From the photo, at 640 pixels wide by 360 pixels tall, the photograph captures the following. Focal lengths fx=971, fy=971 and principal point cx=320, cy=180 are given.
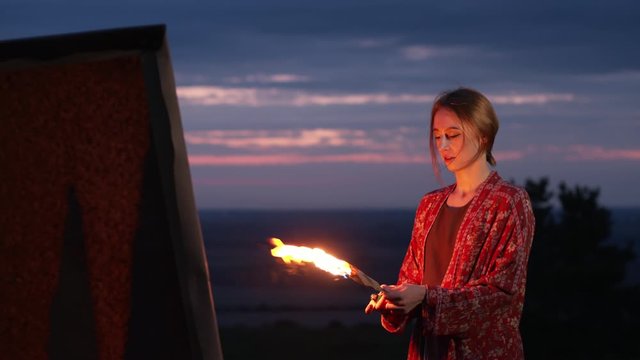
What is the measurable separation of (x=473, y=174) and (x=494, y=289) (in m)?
0.52

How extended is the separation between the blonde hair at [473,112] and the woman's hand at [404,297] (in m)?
0.58

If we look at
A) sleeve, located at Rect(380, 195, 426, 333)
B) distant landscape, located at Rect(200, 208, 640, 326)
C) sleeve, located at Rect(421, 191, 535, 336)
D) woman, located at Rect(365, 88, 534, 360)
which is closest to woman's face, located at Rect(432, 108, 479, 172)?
woman, located at Rect(365, 88, 534, 360)

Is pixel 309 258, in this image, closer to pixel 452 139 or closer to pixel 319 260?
pixel 319 260

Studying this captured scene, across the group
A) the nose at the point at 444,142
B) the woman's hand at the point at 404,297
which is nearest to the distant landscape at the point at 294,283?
the woman's hand at the point at 404,297

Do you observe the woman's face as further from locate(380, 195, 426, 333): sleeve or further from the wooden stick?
the wooden stick

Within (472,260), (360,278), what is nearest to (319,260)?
(360,278)

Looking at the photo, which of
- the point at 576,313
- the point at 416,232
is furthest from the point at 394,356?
the point at 416,232

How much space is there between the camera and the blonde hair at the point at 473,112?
153 inches

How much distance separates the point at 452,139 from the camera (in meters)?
3.91

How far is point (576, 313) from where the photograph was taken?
70.1ft

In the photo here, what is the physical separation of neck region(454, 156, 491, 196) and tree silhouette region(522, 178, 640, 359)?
1741cm

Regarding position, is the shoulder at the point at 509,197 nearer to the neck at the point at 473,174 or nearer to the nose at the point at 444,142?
the neck at the point at 473,174

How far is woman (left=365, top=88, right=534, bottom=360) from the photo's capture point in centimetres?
382

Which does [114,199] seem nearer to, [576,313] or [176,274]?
[176,274]
